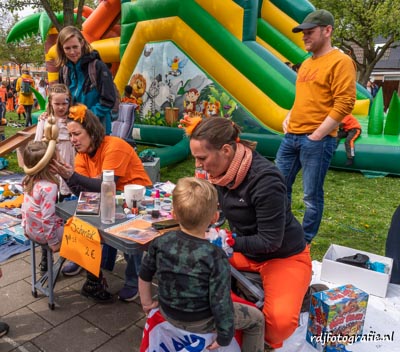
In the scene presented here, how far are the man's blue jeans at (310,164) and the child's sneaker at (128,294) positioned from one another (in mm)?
1522

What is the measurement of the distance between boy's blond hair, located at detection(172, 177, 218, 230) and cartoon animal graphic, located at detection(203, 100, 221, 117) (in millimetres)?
5311

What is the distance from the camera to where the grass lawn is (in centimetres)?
387

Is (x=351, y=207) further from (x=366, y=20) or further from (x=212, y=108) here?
(x=366, y=20)

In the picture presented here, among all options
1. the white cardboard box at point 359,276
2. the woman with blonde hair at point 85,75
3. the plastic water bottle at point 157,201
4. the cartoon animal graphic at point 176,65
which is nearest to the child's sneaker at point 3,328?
the plastic water bottle at point 157,201

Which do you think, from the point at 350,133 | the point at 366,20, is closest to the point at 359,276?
the point at 350,133

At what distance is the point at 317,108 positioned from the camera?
3.08 metres

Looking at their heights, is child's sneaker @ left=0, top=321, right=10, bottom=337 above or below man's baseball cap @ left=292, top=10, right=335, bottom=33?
below

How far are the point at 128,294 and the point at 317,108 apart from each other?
204 cm

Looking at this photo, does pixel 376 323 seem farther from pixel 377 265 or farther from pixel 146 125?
pixel 146 125

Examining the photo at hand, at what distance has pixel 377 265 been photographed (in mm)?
2779

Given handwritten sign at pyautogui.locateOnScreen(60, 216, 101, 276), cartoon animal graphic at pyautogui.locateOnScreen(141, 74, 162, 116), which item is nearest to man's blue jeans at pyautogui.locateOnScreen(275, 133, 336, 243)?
handwritten sign at pyautogui.locateOnScreen(60, 216, 101, 276)

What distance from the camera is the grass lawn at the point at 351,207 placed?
152 inches

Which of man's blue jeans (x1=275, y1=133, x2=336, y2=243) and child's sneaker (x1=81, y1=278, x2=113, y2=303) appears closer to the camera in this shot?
child's sneaker (x1=81, y1=278, x2=113, y2=303)

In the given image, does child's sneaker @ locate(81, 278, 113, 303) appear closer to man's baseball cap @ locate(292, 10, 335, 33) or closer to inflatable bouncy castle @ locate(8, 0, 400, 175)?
man's baseball cap @ locate(292, 10, 335, 33)
